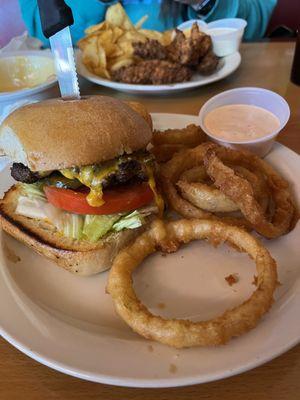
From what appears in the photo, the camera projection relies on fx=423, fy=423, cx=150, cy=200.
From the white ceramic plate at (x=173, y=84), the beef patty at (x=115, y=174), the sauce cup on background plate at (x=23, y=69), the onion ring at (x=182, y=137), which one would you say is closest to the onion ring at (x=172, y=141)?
the onion ring at (x=182, y=137)

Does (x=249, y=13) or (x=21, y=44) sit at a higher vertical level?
(x=21, y=44)

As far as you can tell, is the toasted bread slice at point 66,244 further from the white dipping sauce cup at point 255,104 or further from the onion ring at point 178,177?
the white dipping sauce cup at point 255,104

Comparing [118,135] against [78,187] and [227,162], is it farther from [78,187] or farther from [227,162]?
[227,162]

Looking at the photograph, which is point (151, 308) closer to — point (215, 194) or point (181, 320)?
point (181, 320)

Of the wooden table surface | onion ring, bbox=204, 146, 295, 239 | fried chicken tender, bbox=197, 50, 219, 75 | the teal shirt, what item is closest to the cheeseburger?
onion ring, bbox=204, 146, 295, 239

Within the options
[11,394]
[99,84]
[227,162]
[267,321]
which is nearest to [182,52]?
[99,84]

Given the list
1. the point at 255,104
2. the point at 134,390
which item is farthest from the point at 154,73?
the point at 134,390
